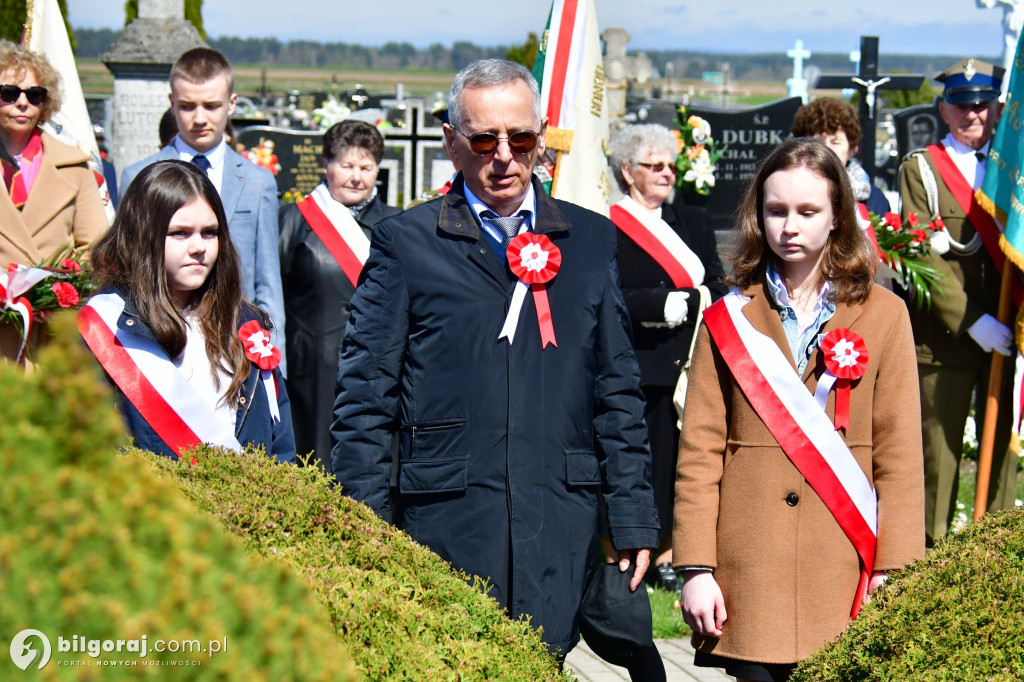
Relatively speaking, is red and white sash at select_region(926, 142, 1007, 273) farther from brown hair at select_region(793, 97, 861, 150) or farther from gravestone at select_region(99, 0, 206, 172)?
gravestone at select_region(99, 0, 206, 172)

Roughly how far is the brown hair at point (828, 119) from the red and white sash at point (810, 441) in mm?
3265

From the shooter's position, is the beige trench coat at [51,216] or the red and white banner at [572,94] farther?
the red and white banner at [572,94]

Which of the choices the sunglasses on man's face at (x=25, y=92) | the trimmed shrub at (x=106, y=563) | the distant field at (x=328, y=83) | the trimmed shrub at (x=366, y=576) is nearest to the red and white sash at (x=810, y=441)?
the trimmed shrub at (x=366, y=576)

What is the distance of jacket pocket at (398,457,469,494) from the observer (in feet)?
9.24

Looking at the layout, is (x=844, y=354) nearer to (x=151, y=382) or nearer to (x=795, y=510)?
(x=795, y=510)

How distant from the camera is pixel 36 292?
454 centimetres

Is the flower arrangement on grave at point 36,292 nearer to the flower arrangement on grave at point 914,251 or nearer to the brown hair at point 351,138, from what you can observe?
the brown hair at point 351,138

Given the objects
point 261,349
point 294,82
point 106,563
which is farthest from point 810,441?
point 294,82

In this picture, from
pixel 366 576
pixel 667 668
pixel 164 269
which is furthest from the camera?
pixel 667 668

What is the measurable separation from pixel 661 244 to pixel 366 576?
390 centimetres

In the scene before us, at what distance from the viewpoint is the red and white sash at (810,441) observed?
9.72 ft

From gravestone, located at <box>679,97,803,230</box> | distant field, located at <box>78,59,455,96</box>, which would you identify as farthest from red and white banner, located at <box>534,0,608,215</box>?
distant field, located at <box>78,59,455,96</box>

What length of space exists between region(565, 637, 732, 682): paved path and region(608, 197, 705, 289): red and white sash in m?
1.74

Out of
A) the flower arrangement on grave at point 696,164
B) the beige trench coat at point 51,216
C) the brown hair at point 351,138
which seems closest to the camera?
the beige trench coat at point 51,216
